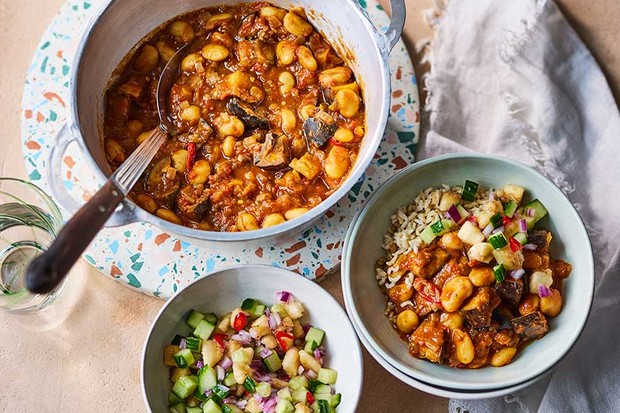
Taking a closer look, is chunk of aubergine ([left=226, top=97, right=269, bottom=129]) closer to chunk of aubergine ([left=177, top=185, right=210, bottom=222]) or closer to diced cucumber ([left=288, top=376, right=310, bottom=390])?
chunk of aubergine ([left=177, top=185, right=210, bottom=222])

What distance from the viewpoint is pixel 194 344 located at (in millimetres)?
2908

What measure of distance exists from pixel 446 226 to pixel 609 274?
765 mm

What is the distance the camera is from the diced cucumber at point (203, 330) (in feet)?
9.60

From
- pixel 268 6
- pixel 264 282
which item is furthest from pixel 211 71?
pixel 264 282

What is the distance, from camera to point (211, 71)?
3.06 meters

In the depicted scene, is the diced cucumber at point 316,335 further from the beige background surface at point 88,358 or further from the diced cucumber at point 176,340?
the diced cucumber at point 176,340

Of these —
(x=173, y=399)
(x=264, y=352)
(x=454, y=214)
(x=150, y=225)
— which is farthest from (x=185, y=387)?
(x=454, y=214)

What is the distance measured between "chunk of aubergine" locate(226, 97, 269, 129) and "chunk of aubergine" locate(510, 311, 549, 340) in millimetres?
1131

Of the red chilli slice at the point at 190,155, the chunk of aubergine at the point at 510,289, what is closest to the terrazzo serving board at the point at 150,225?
the red chilli slice at the point at 190,155

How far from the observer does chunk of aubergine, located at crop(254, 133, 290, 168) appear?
2.93 m

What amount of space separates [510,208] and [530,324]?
1.39 ft

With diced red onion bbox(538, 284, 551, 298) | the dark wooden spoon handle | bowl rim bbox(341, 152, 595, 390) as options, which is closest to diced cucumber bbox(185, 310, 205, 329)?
bowl rim bbox(341, 152, 595, 390)

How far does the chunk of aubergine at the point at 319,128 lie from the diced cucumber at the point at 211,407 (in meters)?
0.98

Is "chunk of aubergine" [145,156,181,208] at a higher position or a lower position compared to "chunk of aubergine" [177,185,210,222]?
higher
